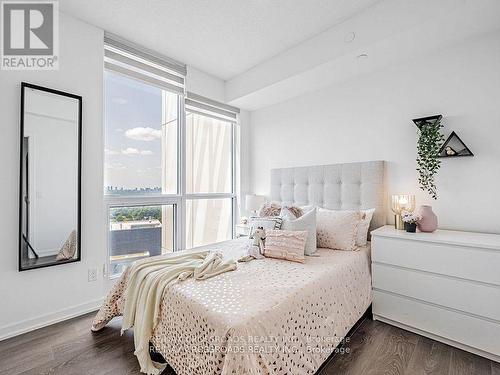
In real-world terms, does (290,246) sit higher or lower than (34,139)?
lower

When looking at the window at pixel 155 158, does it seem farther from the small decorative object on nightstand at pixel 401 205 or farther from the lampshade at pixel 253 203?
the small decorative object on nightstand at pixel 401 205

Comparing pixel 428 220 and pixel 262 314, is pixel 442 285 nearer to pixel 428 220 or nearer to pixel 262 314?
pixel 428 220

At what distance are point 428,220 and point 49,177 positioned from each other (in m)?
3.33

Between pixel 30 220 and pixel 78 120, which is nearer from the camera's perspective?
pixel 30 220

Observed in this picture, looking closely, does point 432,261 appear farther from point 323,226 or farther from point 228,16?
point 228,16

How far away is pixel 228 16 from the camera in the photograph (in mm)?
2301

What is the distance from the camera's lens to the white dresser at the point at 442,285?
1729mm

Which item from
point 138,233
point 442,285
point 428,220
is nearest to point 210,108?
point 138,233

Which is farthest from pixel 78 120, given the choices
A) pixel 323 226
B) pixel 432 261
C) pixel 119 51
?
pixel 432 261

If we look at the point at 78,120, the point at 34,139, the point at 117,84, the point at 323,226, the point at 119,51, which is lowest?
the point at 323,226

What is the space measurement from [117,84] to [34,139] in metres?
1.04

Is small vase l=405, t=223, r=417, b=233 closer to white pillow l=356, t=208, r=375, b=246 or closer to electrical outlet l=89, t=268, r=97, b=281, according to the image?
white pillow l=356, t=208, r=375, b=246

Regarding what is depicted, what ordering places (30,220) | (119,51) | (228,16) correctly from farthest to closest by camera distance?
1. (119,51)
2. (228,16)
3. (30,220)

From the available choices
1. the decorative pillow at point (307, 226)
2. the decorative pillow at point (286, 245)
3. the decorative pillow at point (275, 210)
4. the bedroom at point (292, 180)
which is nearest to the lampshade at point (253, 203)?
the bedroom at point (292, 180)
